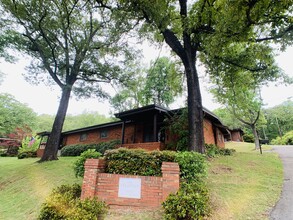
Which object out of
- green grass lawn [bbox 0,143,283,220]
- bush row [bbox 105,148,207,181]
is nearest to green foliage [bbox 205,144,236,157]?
green grass lawn [bbox 0,143,283,220]

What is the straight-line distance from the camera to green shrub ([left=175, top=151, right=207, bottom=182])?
4.71 m

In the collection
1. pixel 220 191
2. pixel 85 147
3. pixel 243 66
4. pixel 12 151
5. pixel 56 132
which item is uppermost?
pixel 243 66

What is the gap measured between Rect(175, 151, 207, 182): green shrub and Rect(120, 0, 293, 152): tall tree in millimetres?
3007

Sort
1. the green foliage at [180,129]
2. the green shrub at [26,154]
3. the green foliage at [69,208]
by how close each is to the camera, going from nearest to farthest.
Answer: the green foliage at [69,208] → the green foliage at [180,129] → the green shrub at [26,154]

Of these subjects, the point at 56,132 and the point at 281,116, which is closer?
the point at 56,132

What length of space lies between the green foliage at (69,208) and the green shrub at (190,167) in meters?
2.25

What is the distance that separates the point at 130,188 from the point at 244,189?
348cm

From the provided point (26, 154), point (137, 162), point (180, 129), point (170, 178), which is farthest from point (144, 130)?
point (26, 154)

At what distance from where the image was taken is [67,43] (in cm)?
1303

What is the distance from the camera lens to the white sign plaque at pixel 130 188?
14.9ft

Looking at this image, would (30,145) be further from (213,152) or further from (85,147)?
(213,152)

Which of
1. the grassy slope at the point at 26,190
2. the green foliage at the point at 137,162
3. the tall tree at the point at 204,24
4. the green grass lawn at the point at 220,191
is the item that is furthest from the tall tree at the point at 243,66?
the grassy slope at the point at 26,190

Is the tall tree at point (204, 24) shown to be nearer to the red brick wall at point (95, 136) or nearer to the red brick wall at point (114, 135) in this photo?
the red brick wall at point (114, 135)

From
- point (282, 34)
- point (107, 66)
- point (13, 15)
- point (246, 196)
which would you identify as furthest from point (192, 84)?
point (13, 15)
